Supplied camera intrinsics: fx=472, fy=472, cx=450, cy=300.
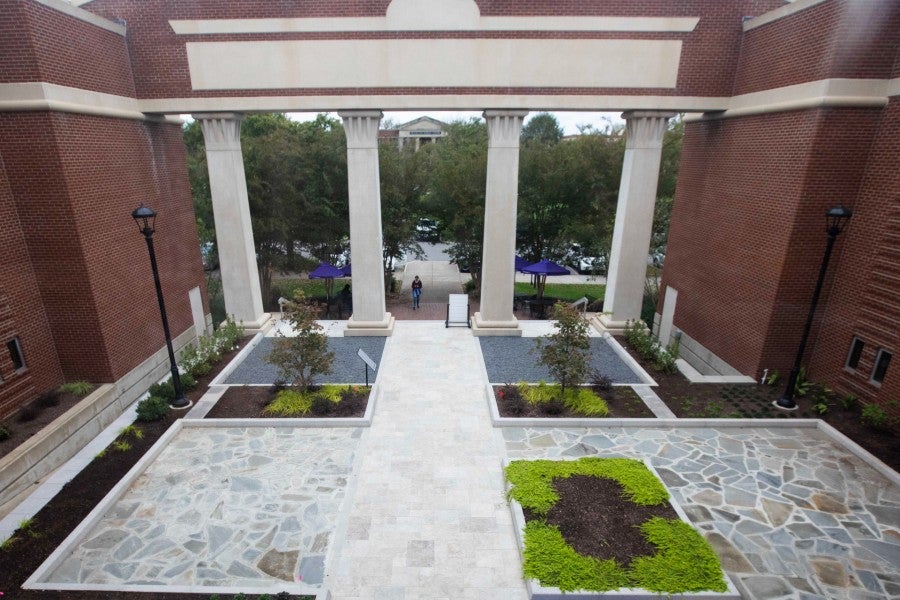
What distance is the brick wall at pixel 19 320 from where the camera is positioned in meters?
8.62

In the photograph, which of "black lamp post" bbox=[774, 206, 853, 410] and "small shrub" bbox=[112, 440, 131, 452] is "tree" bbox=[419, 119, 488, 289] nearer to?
"black lamp post" bbox=[774, 206, 853, 410]

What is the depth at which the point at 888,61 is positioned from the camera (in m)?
8.94

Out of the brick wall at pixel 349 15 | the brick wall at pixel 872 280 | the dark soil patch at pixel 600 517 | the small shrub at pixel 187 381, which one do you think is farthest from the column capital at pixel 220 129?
the brick wall at pixel 872 280

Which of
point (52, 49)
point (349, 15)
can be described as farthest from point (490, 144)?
point (52, 49)

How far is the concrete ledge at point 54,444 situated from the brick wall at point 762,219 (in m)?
14.2

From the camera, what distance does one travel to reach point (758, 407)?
9977 millimetres

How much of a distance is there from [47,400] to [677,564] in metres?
11.1

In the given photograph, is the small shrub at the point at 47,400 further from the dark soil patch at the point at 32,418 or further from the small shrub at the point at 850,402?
the small shrub at the point at 850,402

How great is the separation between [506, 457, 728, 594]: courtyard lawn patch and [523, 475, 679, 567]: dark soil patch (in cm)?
1

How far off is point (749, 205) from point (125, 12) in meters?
15.5

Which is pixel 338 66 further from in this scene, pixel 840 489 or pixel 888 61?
pixel 840 489

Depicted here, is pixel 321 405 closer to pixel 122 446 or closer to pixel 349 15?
pixel 122 446

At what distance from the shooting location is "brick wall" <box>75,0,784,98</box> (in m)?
11.4

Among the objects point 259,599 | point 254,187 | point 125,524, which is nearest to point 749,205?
point 259,599
